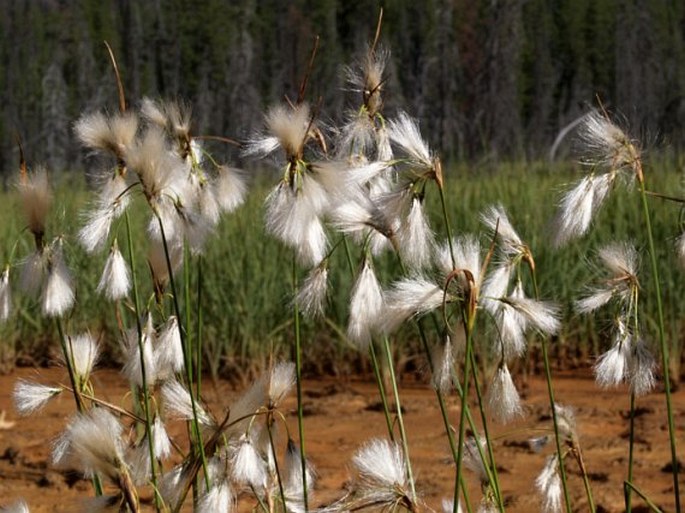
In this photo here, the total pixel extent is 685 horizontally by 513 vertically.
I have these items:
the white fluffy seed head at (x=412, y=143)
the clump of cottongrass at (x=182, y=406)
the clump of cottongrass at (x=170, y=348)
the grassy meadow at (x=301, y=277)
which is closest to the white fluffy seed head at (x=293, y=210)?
the white fluffy seed head at (x=412, y=143)

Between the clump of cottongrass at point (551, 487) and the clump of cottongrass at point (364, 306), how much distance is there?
44 centimetres

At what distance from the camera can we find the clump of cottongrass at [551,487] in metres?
1.80

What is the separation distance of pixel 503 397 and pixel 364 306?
8.9 inches

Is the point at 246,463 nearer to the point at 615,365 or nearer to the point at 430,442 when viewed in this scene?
the point at 615,365

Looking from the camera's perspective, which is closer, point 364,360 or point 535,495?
point 535,495

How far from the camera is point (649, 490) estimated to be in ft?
11.1

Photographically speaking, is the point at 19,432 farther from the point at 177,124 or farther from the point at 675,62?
Result: the point at 675,62

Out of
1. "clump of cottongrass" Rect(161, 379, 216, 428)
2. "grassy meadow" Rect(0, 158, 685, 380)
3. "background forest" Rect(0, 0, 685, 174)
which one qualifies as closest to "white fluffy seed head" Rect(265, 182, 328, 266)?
"clump of cottongrass" Rect(161, 379, 216, 428)

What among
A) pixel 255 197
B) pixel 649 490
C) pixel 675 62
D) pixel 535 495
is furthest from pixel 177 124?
pixel 675 62

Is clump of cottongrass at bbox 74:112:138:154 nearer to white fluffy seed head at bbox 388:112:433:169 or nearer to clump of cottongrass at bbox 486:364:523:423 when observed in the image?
white fluffy seed head at bbox 388:112:433:169

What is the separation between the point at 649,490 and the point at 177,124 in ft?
6.56

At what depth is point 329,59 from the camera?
22.9 m

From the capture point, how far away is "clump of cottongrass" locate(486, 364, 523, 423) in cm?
159

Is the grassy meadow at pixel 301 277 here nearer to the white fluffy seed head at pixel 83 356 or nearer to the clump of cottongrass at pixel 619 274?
the white fluffy seed head at pixel 83 356
